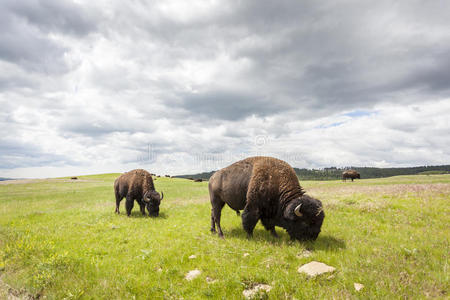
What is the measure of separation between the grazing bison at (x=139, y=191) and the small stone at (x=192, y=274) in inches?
387

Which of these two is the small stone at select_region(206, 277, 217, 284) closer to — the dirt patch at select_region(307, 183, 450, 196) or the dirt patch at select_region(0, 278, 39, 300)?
the dirt patch at select_region(0, 278, 39, 300)

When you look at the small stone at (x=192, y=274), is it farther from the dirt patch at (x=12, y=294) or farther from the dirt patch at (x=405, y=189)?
the dirt patch at (x=405, y=189)

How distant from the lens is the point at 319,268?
5867 millimetres

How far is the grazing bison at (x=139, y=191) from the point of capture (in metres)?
15.5

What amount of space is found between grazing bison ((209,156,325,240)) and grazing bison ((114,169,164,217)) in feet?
22.4

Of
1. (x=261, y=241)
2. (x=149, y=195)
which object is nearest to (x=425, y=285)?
(x=261, y=241)

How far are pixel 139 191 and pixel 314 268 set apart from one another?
14.0 meters

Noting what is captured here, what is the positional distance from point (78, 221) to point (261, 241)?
1268cm

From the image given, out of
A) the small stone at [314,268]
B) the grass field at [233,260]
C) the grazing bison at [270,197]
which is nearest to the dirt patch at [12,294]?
the grass field at [233,260]

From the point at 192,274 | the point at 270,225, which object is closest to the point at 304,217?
the point at 270,225

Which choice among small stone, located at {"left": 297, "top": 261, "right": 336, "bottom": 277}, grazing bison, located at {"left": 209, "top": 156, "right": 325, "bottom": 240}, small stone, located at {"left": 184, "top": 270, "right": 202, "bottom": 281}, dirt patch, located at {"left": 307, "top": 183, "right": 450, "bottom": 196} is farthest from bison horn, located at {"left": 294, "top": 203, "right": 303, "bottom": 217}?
dirt patch, located at {"left": 307, "top": 183, "right": 450, "bottom": 196}

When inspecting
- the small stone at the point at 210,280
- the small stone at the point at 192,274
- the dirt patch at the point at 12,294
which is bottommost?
the dirt patch at the point at 12,294

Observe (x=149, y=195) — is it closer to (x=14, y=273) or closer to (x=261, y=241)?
(x=14, y=273)

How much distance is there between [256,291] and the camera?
5.14 metres
